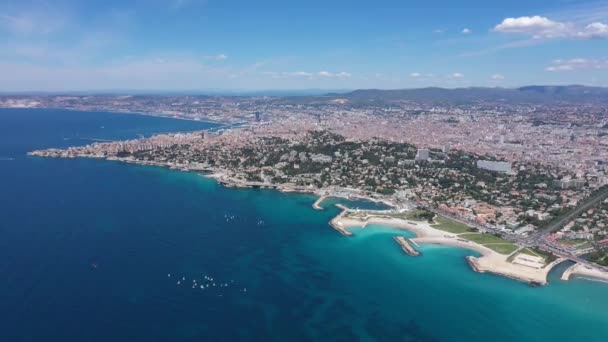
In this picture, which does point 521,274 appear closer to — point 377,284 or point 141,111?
point 377,284

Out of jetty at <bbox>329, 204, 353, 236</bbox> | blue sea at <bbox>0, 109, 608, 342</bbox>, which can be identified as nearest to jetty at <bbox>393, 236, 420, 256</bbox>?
blue sea at <bbox>0, 109, 608, 342</bbox>

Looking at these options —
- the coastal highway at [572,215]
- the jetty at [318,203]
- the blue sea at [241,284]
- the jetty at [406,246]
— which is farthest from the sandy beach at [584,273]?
the jetty at [318,203]

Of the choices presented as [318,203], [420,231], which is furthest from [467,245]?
[318,203]

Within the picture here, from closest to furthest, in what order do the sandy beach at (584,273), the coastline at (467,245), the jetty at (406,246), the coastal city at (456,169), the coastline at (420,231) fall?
1. the sandy beach at (584,273)
2. the coastline at (467,245)
3. the coastline at (420,231)
4. the jetty at (406,246)
5. the coastal city at (456,169)

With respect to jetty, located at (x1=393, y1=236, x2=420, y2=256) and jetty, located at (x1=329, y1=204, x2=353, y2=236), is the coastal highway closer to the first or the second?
Result: jetty, located at (x1=393, y1=236, x2=420, y2=256)

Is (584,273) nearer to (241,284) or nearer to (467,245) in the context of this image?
(467,245)

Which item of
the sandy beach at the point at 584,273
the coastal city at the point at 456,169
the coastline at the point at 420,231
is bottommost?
the sandy beach at the point at 584,273

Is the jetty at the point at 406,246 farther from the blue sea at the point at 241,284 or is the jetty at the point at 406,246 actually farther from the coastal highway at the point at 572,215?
the coastal highway at the point at 572,215
